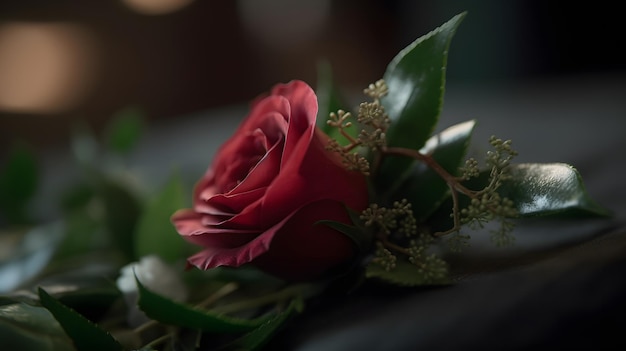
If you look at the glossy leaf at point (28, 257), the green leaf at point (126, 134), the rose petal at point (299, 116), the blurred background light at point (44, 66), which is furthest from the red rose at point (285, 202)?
the blurred background light at point (44, 66)

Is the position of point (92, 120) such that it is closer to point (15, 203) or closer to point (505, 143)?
point (15, 203)

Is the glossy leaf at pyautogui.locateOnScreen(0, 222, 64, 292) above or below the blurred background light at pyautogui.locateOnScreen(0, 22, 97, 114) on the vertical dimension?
below

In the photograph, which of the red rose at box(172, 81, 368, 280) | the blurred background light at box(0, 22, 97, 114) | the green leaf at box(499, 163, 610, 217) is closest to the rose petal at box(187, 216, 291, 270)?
the red rose at box(172, 81, 368, 280)

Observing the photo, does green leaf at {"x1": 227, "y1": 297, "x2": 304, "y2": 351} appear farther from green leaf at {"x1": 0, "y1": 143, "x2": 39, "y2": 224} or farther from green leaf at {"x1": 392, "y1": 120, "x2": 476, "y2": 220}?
green leaf at {"x1": 0, "y1": 143, "x2": 39, "y2": 224}

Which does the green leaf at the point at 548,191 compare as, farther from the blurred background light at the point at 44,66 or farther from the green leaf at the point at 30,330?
the blurred background light at the point at 44,66

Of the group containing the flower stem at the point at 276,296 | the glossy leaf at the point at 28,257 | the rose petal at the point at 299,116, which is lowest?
the glossy leaf at the point at 28,257

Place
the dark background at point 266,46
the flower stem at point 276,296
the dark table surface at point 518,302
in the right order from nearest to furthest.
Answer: the dark table surface at point 518,302, the flower stem at point 276,296, the dark background at point 266,46
